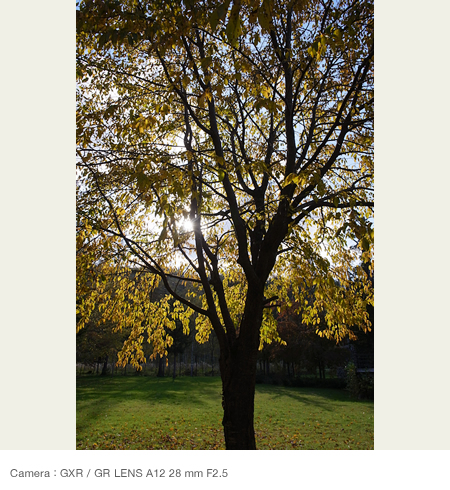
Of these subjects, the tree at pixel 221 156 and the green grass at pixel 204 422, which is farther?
the green grass at pixel 204 422

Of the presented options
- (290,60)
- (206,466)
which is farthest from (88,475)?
(290,60)

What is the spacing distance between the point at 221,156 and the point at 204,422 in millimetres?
9968

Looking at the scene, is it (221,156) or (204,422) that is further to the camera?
(204,422)

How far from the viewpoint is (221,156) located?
12.7 feet

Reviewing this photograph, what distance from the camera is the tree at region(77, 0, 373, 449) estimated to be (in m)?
3.34

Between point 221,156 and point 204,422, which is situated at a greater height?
point 221,156

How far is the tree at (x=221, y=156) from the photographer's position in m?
3.34

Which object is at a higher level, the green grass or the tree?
the tree

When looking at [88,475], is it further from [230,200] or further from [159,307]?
[159,307]

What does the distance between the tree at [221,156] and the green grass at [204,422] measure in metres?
4.13

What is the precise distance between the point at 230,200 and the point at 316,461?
8.89ft

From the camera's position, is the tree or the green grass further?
the green grass

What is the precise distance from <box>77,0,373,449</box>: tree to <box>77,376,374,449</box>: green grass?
413cm

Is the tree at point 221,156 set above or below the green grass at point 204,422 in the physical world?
above
